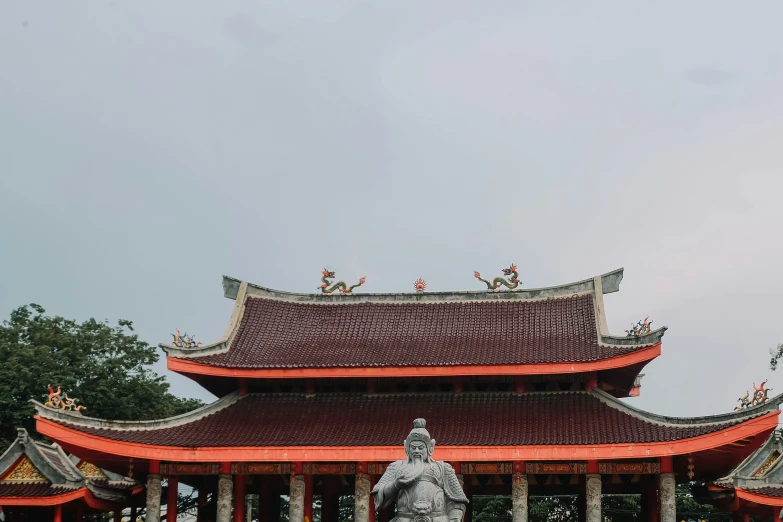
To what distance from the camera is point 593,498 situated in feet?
93.0

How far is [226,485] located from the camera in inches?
1164

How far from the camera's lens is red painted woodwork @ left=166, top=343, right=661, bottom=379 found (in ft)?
96.5

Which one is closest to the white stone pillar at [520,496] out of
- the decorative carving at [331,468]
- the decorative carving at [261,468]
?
the decorative carving at [331,468]

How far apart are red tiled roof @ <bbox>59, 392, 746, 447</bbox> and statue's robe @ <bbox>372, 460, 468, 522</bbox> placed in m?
13.1

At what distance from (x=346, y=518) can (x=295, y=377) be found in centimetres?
2635

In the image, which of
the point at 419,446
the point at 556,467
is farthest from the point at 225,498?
the point at 419,446

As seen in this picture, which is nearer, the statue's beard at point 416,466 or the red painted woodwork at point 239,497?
the statue's beard at point 416,466

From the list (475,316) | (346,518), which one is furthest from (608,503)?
(475,316)

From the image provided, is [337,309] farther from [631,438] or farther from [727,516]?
[727,516]

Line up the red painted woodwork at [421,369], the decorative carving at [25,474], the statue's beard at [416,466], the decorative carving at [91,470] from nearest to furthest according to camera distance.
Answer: the statue's beard at [416,466]
the red painted woodwork at [421,369]
the decorative carving at [25,474]
the decorative carving at [91,470]

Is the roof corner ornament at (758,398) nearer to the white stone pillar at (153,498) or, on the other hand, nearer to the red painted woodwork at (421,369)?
the red painted woodwork at (421,369)

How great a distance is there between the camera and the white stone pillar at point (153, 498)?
97.0ft

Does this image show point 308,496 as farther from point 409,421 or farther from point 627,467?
point 627,467

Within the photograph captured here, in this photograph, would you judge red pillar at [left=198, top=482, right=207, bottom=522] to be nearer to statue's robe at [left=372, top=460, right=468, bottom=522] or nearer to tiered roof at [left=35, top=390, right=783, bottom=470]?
tiered roof at [left=35, top=390, right=783, bottom=470]
